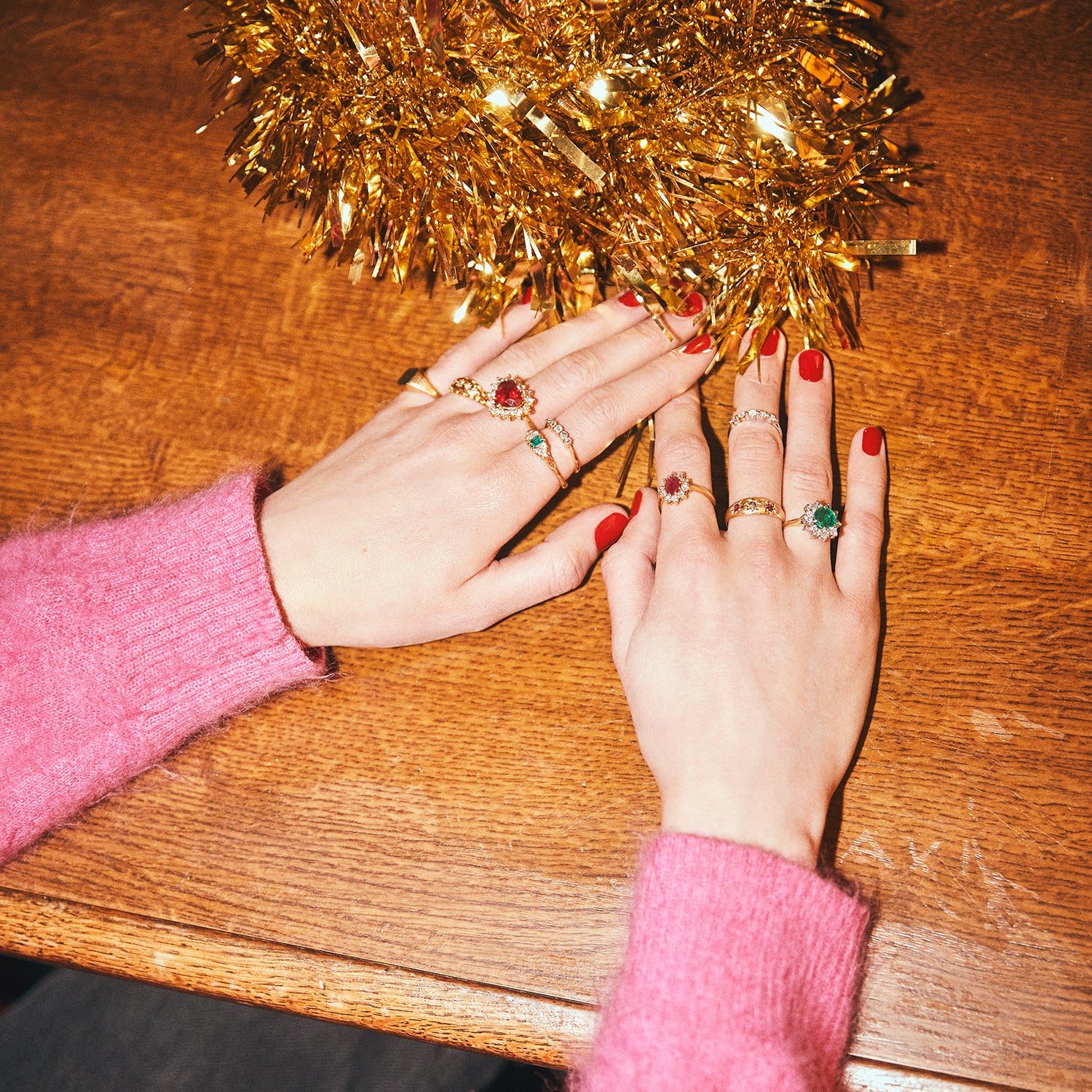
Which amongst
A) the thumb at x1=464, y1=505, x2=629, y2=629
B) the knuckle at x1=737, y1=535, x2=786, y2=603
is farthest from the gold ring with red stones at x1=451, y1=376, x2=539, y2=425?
the knuckle at x1=737, y1=535, x2=786, y2=603

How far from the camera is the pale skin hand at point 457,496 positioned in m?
0.68

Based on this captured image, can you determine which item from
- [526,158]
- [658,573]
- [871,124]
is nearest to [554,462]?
[658,573]

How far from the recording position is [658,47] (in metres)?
0.56

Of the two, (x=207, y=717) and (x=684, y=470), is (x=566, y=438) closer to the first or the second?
(x=684, y=470)

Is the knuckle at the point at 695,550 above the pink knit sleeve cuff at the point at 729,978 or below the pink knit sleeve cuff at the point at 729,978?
above

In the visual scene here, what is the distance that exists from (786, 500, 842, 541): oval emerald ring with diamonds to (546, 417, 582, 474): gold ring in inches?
7.9

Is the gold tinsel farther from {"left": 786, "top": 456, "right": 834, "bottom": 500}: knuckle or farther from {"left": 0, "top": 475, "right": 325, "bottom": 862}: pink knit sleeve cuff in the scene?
{"left": 0, "top": 475, "right": 325, "bottom": 862}: pink knit sleeve cuff

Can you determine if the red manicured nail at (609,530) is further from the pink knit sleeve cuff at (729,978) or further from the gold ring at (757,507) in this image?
the pink knit sleeve cuff at (729,978)

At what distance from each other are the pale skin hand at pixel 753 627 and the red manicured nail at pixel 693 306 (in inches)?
2.9

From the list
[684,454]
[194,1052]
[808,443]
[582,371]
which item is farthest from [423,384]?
[194,1052]

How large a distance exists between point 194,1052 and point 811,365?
101 centimetres

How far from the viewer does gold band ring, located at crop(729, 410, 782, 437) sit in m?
0.71

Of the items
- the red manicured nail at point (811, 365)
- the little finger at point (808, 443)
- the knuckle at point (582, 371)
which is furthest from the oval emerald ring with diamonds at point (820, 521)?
the knuckle at point (582, 371)

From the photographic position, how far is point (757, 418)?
709mm
